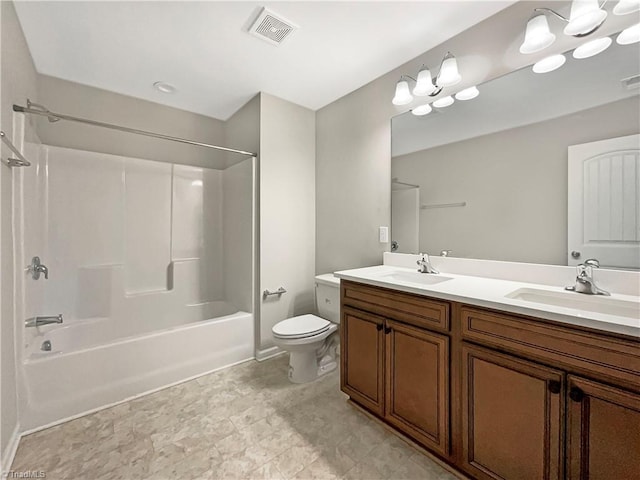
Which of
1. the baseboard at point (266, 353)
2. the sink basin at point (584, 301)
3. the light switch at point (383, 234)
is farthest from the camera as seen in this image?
the baseboard at point (266, 353)

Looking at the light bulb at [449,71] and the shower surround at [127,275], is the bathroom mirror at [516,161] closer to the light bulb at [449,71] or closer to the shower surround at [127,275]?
the light bulb at [449,71]

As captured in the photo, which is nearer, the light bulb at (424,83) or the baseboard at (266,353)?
the light bulb at (424,83)

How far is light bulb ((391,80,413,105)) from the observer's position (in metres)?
1.92

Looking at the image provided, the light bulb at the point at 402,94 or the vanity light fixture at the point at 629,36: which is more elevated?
the light bulb at the point at 402,94

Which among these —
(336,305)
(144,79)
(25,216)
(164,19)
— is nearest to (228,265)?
(336,305)

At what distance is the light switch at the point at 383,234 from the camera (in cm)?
217

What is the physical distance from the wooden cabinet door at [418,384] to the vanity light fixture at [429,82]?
152cm

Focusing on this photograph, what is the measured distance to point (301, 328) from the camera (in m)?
2.06

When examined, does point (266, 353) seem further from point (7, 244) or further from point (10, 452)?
point (7, 244)

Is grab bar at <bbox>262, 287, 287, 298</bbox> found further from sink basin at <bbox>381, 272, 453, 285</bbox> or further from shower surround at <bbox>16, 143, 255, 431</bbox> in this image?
sink basin at <bbox>381, 272, 453, 285</bbox>

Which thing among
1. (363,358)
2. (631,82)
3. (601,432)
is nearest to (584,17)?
(631,82)

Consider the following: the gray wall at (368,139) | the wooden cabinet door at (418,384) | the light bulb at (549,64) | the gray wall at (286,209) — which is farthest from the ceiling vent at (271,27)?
the wooden cabinet door at (418,384)

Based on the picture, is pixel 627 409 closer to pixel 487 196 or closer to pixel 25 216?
pixel 487 196

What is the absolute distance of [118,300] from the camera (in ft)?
8.02
